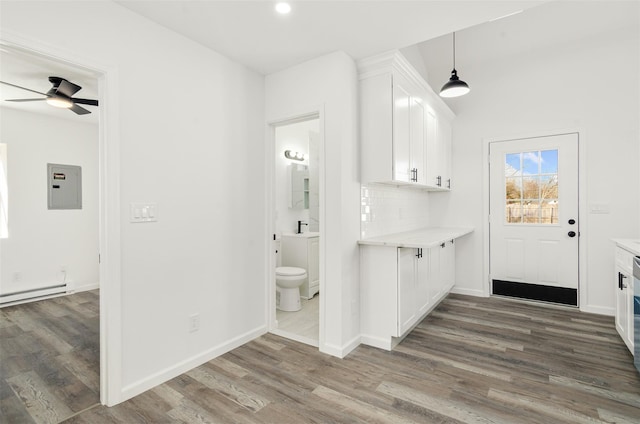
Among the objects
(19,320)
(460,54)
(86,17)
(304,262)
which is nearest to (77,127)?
(19,320)

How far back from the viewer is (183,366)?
2432 millimetres

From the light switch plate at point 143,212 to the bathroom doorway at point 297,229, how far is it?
1.33 m

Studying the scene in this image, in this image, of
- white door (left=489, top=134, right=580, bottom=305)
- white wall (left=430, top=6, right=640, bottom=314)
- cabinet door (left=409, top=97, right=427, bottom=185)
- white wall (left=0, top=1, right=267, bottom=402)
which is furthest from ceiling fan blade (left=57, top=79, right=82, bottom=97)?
white door (left=489, top=134, right=580, bottom=305)

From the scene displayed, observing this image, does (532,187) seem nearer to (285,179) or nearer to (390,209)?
(390,209)

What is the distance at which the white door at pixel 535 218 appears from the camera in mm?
3902

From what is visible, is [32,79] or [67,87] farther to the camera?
[32,79]

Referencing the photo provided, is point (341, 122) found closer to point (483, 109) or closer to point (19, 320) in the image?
point (483, 109)

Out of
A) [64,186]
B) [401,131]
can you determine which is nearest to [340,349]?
[401,131]

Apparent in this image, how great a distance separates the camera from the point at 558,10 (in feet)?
11.8

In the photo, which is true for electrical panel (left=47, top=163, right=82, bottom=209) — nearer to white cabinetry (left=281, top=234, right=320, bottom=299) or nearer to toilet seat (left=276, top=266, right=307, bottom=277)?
white cabinetry (left=281, top=234, right=320, bottom=299)

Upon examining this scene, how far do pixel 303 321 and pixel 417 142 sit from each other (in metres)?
2.30

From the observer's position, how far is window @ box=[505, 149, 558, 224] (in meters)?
4.01

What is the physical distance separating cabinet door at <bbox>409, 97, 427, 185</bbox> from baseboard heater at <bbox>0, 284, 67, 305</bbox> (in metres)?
5.24

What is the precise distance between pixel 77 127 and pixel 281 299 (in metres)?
4.30
